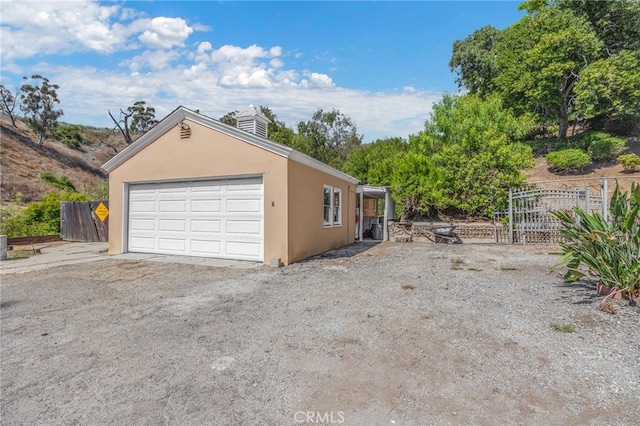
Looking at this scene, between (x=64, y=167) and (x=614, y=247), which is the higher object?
(x=64, y=167)

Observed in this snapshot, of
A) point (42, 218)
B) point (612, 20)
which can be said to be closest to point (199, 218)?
point (42, 218)

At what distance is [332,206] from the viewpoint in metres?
10.9

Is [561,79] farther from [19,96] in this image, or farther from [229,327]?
[19,96]

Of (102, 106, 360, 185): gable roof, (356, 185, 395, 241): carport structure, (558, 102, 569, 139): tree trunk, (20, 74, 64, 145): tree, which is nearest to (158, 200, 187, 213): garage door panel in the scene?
(102, 106, 360, 185): gable roof

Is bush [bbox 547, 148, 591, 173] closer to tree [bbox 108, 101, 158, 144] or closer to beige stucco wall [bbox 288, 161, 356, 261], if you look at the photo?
beige stucco wall [bbox 288, 161, 356, 261]

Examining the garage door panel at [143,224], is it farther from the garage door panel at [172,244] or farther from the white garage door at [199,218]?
the garage door panel at [172,244]

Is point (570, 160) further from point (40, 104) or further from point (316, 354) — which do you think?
point (40, 104)

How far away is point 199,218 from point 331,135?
2908 cm

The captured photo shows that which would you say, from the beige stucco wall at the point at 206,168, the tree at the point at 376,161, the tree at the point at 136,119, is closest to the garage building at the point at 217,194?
the beige stucco wall at the point at 206,168

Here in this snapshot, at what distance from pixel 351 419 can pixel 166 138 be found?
912cm

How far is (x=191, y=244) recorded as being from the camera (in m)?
8.99

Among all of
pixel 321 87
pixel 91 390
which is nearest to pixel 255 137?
pixel 91 390

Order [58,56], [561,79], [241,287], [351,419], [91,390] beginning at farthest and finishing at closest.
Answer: [561,79] < [58,56] < [241,287] < [91,390] < [351,419]

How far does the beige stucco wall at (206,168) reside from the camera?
778 centimetres
